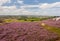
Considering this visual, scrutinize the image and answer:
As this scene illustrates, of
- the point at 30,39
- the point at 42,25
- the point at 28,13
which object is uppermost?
the point at 28,13

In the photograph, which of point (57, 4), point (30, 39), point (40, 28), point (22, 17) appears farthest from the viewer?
point (57, 4)

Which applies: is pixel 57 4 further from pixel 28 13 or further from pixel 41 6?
pixel 28 13

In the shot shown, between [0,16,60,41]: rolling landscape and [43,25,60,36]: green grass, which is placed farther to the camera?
[43,25,60,36]: green grass

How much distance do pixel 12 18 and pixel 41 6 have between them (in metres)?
0.53

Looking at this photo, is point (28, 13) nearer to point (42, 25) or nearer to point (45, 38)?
point (42, 25)

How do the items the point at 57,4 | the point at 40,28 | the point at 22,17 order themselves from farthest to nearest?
1. the point at 57,4
2. the point at 22,17
3. the point at 40,28

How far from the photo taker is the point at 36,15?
2.16 meters

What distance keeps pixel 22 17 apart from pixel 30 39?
0.56 metres

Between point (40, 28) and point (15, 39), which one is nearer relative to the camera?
point (15, 39)

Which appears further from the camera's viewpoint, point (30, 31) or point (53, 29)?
point (53, 29)

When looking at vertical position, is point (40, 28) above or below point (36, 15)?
below

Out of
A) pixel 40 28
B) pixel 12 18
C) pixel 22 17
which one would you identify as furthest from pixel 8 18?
pixel 40 28

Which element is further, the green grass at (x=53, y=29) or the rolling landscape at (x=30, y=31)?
the green grass at (x=53, y=29)

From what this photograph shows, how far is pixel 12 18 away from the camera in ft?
7.01
